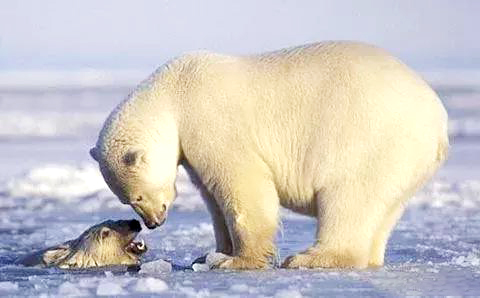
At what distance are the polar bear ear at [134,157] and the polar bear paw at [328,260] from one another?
2.76 ft

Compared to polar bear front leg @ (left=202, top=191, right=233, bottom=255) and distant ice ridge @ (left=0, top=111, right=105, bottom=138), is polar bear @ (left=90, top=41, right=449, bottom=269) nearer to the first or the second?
polar bear front leg @ (left=202, top=191, right=233, bottom=255)

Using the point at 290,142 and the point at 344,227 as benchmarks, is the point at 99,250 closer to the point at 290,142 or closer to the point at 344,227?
the point at 290,142

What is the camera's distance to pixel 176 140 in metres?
5.71

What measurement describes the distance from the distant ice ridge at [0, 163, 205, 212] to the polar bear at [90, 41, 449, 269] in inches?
142

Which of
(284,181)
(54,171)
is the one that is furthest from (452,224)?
(54,171)

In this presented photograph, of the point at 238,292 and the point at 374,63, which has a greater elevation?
the point at 374,63

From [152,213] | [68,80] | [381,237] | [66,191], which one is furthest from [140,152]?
[68,80]

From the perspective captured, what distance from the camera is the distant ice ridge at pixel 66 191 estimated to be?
31.3ft

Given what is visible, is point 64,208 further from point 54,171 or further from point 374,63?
point 374,63

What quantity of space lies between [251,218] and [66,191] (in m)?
5.07

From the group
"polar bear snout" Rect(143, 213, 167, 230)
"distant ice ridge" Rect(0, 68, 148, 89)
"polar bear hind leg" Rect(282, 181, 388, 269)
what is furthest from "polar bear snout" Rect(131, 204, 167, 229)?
"distant ice ridge" Rect(0, 68, 148, 89)

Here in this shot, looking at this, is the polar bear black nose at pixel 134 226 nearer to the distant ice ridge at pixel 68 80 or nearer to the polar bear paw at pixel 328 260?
the polar bear paw at pixel 328 260

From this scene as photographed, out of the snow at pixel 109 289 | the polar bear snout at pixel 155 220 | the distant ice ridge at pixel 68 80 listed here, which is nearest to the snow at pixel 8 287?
the snow at pixel 109 289

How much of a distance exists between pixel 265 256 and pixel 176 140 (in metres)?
0.67
